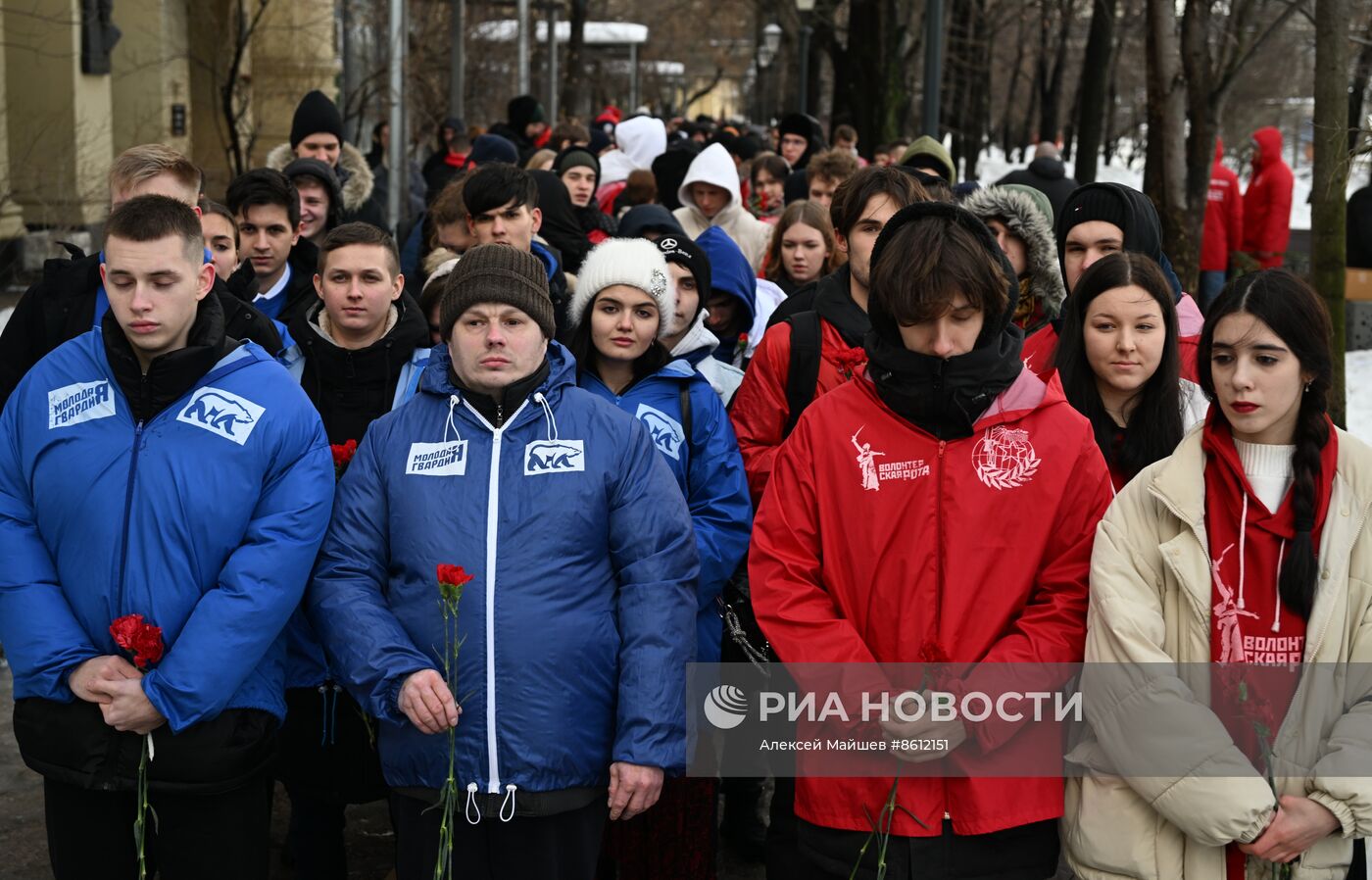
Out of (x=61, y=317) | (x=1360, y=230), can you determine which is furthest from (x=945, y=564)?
(x=1360, y=230)

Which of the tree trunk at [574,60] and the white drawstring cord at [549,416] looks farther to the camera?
the tree trunk at [574,60]

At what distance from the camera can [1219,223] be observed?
600 inches

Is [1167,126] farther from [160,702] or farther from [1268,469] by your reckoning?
[160,702]

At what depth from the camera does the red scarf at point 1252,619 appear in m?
3.32

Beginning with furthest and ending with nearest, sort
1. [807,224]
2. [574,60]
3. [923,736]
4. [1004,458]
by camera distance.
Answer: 1. [574,60]
2. [807,224]
3. [1004,458]
4. [923,736]

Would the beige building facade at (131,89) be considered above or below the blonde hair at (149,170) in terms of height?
above

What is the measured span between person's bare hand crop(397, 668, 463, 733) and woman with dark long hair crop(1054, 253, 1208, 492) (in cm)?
193

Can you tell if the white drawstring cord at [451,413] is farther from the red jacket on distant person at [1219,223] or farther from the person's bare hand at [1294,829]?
the red jacket on distant person at [1219,223]

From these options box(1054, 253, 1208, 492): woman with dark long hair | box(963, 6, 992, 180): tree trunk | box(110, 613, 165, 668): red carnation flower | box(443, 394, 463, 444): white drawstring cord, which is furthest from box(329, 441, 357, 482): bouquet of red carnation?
box(963, 6, 992, 180): tree trunk

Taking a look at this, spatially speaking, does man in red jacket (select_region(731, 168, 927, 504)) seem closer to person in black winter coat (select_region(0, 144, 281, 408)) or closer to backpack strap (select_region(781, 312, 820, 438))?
backpack strap (select_region(781, 312, 820, 438))

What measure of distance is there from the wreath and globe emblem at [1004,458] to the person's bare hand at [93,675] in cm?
206

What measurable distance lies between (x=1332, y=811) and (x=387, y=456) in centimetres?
232

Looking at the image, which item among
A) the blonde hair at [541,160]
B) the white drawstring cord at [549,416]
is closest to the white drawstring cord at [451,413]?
the white drawstring cord at [549,416]

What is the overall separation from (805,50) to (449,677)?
28.6 m
